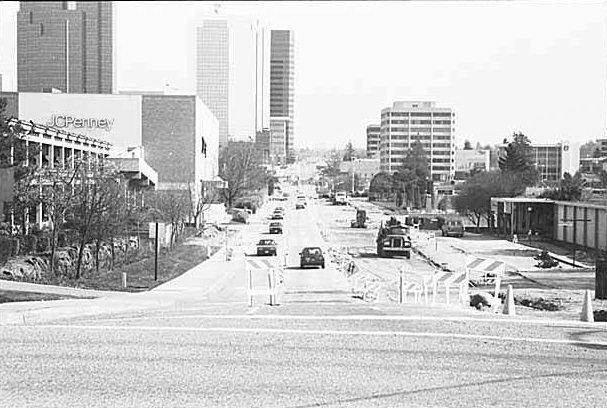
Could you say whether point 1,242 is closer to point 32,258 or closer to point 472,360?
point 32,258

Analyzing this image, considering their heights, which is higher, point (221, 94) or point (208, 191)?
point (221, 94)

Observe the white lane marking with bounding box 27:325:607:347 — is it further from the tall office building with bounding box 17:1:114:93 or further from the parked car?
the parked car

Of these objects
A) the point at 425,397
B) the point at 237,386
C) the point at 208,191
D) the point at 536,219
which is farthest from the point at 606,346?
the point at 208,191

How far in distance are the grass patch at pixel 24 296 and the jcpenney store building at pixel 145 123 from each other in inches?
2263

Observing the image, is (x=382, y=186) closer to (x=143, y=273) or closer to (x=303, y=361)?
(x=143, y=273)

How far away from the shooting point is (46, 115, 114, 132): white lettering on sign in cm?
8275

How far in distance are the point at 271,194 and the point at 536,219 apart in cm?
11551

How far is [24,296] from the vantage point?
2186 cm

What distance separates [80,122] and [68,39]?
5512cm

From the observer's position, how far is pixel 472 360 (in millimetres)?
12344

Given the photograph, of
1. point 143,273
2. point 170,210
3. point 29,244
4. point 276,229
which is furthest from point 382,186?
point 29,244

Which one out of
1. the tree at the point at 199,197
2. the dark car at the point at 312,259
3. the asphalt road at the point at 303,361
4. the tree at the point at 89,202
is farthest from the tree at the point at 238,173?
the asphalt road at the point at 303,361

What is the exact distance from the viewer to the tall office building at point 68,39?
20344mm

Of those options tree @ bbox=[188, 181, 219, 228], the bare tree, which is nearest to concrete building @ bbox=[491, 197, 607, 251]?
tree @ bbox=[188, 181, 219, 228]
